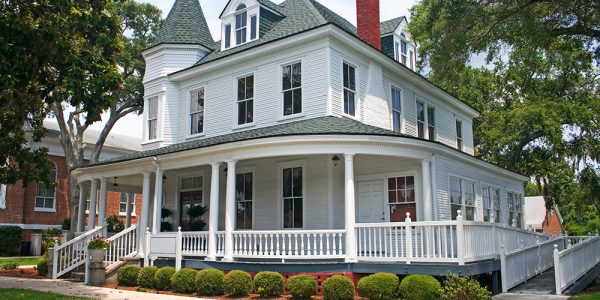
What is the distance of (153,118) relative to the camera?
23094 mm

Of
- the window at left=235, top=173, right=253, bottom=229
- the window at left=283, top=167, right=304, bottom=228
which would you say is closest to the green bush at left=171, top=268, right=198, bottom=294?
the window at left=283, top=167, right=304, bottom=228

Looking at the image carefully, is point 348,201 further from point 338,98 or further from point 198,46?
point 198,46

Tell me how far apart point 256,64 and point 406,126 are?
6824 millimetres

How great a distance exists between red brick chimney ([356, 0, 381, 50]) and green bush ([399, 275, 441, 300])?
11241mm

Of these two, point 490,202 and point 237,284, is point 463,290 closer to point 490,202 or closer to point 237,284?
point 237,284

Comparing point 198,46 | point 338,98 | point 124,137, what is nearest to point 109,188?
point 198,46

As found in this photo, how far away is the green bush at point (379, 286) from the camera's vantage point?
12.6 meters

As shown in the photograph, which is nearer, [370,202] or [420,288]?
[420,288]

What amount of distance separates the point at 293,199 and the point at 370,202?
274 cm

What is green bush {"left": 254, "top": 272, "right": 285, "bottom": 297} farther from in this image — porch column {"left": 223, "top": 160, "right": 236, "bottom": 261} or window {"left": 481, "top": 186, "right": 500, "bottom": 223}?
window {"left": 481, "top": 186, "right": 500, "bottom": 223}

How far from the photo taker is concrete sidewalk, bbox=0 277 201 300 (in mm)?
14078

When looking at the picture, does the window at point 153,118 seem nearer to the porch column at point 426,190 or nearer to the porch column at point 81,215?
the porch column at point 81,215

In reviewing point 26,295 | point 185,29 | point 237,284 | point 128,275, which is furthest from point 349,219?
point 185,29

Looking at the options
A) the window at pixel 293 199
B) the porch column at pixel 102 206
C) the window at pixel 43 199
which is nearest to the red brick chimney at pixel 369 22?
the window at pixel 293 199
